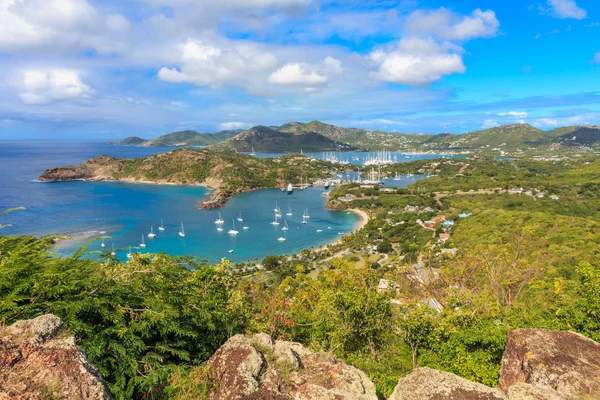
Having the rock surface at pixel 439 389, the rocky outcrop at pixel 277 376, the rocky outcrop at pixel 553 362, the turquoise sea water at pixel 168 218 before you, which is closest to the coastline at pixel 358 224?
the turquoise sea water at pixel 168 218

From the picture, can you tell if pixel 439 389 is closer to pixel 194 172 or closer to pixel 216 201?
pixel 216 201

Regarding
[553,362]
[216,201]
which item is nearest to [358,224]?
[216,201]

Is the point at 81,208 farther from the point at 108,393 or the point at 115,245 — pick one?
the point at 108,393

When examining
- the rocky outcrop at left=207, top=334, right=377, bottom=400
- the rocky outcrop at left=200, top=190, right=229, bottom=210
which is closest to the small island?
the rocky outcrop at left=200, top=190, right=229, bottom=210

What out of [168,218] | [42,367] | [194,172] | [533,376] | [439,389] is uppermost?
[42,367]

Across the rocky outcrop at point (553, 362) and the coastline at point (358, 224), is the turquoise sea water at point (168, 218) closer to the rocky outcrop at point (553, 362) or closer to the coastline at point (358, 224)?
the coastline at point (358, 224)

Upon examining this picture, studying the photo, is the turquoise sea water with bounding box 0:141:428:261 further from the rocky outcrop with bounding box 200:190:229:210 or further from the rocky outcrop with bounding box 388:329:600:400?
the rocky outcrop with bounding box 388:329:600:400

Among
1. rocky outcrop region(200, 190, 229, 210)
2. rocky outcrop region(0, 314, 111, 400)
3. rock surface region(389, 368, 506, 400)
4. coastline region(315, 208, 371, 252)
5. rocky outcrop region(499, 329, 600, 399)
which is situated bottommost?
coastline region(315, 208, 371, 252)
